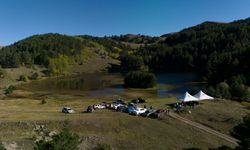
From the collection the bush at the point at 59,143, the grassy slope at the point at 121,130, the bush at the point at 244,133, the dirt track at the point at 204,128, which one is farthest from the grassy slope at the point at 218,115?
the bush at the point at 59,143

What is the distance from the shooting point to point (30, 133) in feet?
184

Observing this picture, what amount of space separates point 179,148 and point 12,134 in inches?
943

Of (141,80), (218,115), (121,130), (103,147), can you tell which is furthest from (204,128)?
(141,80)

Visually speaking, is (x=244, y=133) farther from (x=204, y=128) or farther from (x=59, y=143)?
(x=59, y=143)

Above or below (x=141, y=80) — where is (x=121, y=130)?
above

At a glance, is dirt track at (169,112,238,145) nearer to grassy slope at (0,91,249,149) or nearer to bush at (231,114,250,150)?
grassy slope at (0,91,249,149)

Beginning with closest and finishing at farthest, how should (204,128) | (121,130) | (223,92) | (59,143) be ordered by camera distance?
(59,143) → (121,130) → (204,128) → (223,92)

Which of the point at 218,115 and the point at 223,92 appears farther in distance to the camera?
the point at 223,92

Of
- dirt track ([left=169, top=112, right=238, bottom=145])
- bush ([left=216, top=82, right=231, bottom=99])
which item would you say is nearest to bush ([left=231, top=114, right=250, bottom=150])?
dirt track ([left=169, top=112, right=238, bottom=145])

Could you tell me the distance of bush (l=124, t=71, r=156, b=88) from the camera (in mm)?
180375

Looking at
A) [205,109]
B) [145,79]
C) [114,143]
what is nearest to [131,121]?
[114,143]

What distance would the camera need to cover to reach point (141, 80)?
183250 mm

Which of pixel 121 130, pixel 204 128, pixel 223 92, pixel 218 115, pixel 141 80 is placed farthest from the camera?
pixel 141 80

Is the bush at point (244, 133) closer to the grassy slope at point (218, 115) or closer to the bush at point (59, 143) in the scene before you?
the grassy slope at point (218, 115)
